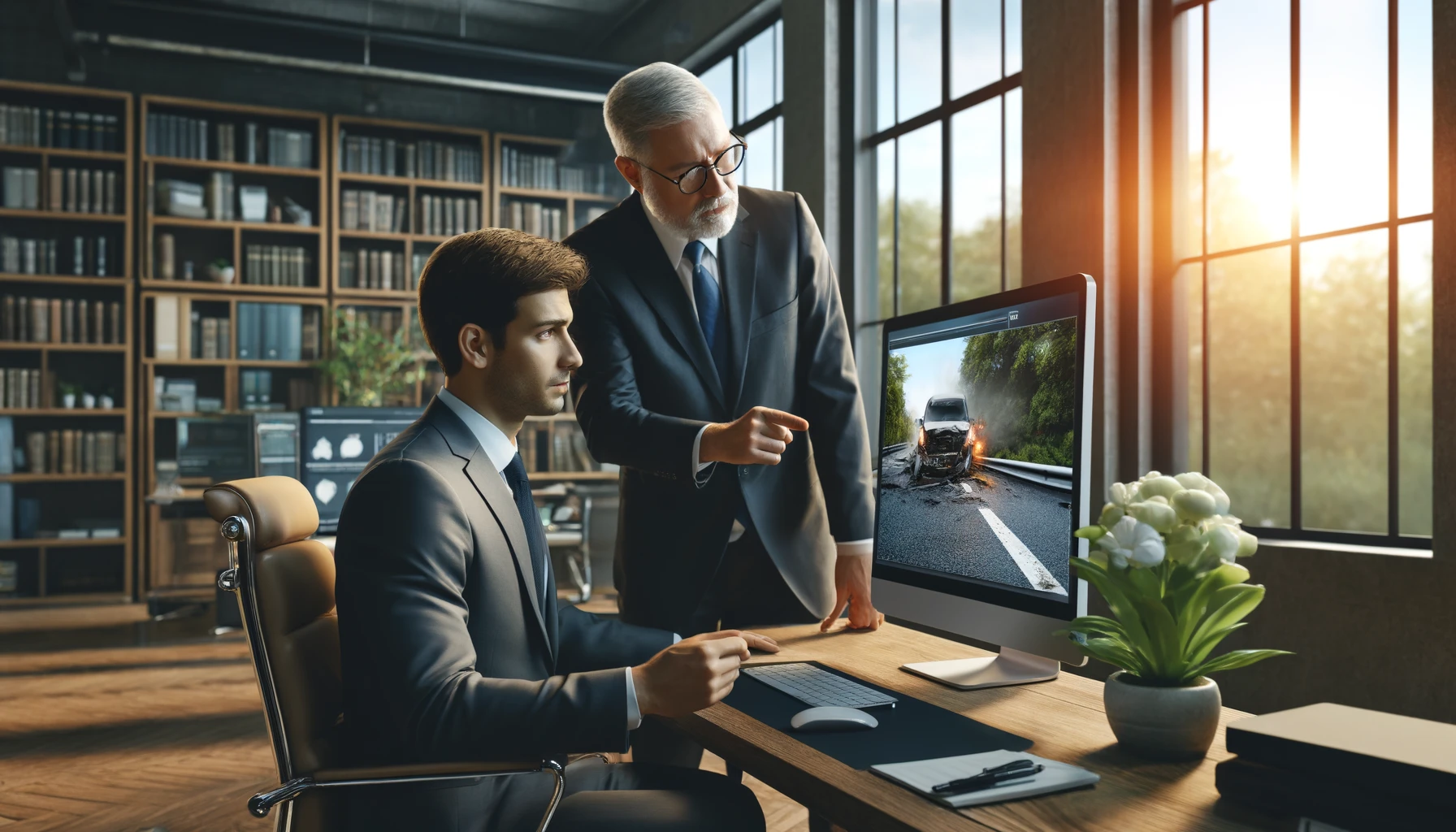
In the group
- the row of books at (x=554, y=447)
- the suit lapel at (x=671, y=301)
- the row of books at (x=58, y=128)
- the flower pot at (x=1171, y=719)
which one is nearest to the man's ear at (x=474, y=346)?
the suit lapel at (x=671, y=301)

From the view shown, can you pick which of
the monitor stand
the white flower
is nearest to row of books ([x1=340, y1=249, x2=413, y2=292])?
the monitor stand

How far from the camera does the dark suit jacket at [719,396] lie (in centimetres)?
173

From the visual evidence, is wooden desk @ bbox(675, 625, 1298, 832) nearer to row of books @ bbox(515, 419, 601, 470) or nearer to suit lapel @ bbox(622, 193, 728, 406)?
suit lapel @ bbox(622, 193, 728, 406)

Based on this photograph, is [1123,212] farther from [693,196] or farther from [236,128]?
[236,128]

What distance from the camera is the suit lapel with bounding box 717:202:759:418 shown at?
5.87ft

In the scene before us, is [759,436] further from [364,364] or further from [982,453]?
[364,364]

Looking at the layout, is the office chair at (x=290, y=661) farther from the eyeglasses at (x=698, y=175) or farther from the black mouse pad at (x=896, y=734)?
the eyeglasses at (x=698, y=175)

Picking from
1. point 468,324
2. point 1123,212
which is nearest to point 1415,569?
point 1123,212

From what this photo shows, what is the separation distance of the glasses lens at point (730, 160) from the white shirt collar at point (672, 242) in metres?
0.13

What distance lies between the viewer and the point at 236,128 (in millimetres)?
7465

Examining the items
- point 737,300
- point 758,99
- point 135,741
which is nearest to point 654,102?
point 737,300

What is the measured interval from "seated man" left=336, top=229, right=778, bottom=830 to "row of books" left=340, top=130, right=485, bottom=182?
277 inches

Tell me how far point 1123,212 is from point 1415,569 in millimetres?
1471

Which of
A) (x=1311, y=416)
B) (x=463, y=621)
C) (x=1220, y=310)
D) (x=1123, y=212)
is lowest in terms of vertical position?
(x=463, y=621)
